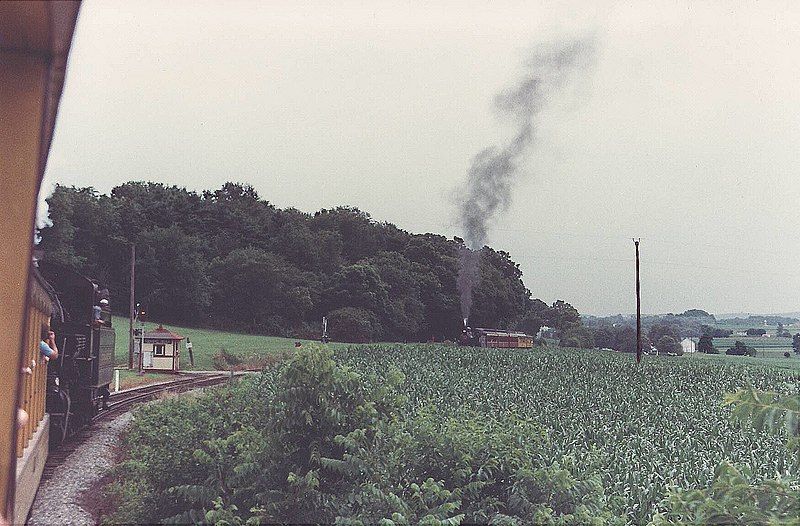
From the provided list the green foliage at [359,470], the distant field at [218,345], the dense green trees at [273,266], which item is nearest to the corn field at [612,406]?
the green foliage at [359,470]

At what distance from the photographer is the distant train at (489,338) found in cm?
2956

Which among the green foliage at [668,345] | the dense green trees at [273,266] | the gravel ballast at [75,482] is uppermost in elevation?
the dense green trees at [273,266]

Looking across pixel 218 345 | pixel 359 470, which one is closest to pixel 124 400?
pixel 218 345

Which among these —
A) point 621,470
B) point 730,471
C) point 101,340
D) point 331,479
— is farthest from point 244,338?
point 730,471

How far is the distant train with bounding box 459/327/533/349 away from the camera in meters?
29.6

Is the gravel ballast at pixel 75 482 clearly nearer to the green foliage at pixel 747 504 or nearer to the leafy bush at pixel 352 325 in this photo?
the green foliage at pixel 747 504

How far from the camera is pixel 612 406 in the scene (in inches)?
653

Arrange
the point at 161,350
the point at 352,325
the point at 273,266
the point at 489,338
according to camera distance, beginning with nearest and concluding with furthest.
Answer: the point at 161,350, the point at 273,266, the point at 352,325, the point at 489,338

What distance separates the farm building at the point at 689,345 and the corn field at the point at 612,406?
40.9 inches

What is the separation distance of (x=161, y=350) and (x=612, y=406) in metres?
9.98

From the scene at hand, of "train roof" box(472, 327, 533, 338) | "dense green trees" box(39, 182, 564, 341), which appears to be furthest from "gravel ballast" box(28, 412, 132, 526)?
"train roof" box(472, 327, 533, 338)

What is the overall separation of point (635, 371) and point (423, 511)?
21.3 meters

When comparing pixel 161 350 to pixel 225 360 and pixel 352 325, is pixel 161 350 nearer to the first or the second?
pixel 225 360

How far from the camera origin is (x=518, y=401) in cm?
1600
